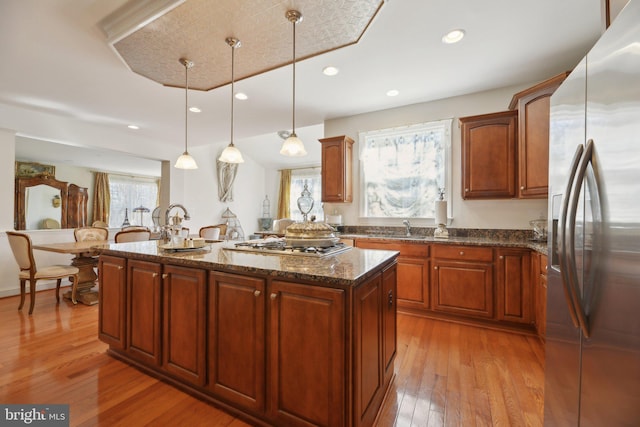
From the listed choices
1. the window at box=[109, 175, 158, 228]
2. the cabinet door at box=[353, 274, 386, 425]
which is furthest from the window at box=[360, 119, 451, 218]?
the window at box=[109, 175, 158, 228]

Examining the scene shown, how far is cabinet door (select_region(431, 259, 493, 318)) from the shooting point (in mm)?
2766

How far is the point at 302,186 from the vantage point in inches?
308

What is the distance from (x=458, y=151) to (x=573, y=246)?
281 cm

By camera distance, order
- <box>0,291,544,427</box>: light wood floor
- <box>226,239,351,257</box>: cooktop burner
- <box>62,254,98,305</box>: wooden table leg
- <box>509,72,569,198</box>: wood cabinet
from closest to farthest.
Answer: <box>0,291,544,427</box>: light wood floor, <box>226,239,351,257</box>: cooktop burner, <box>509,72,569,198</box>: wood cabinet, <box>62,254,98,305</box>: wooden table leg

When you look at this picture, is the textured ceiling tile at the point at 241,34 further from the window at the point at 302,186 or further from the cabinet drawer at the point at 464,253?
the window at the point at 302,186

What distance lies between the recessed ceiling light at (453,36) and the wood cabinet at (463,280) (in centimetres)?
194

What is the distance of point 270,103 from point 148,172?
6.85 meters

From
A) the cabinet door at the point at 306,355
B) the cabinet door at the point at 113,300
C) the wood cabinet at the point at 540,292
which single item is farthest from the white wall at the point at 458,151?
the cabinet door at the point at 113,300

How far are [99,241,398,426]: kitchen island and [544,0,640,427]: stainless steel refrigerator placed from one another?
2.55 ft

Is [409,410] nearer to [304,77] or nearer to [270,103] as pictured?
[304,77]

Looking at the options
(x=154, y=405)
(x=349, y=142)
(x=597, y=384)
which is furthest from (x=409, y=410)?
(x=349, y=142)

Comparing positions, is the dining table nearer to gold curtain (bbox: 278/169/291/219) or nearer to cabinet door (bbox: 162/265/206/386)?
cabinet door (bbox: 162/265/206/386)

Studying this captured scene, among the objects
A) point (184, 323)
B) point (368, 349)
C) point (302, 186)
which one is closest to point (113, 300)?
point (184, 323)

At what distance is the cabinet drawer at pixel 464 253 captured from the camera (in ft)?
9.08
